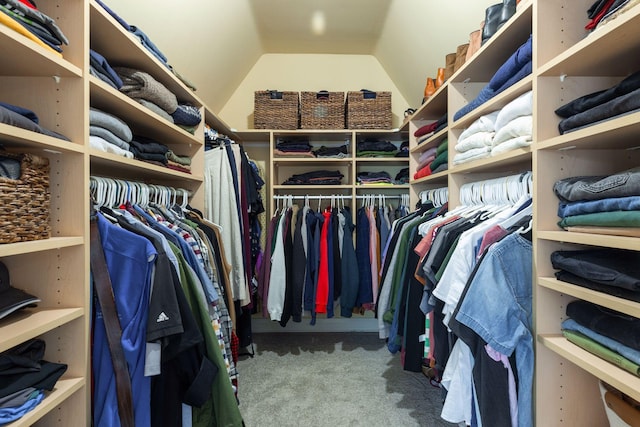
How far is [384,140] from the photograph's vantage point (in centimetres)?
308

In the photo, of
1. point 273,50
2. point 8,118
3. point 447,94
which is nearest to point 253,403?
point 8,118

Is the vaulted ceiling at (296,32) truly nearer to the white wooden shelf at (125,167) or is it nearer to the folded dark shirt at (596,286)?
the white wooden shelf at (125,167)

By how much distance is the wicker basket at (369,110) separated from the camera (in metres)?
2.86

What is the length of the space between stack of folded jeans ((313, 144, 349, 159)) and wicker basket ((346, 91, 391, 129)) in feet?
0.75

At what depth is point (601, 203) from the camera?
83 cm

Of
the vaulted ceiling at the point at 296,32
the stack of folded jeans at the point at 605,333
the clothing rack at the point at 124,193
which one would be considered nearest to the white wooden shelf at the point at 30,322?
the clothing rack at the point at 124,193

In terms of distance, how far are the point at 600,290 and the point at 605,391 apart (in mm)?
373

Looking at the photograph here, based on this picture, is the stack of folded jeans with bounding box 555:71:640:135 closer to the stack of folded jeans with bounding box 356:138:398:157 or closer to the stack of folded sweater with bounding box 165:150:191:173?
the stack of folded sweater with bounding box 165:150:191:173

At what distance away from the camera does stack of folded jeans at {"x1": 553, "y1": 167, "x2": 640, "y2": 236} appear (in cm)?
76

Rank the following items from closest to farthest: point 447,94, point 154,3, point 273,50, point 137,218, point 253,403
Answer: point 137,218 < point 154,3 < point 447,94 < point 253,403 < point 273,50

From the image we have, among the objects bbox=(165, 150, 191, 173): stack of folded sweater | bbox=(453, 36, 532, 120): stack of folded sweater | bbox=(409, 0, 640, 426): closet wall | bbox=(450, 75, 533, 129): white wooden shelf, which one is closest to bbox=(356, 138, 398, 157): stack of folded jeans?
bbox=(450, 75, 533, 129): white wooden shelf

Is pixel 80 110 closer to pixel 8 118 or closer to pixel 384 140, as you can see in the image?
pixel 8 118

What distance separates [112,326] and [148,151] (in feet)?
2.70

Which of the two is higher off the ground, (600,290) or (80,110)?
(80,110)
